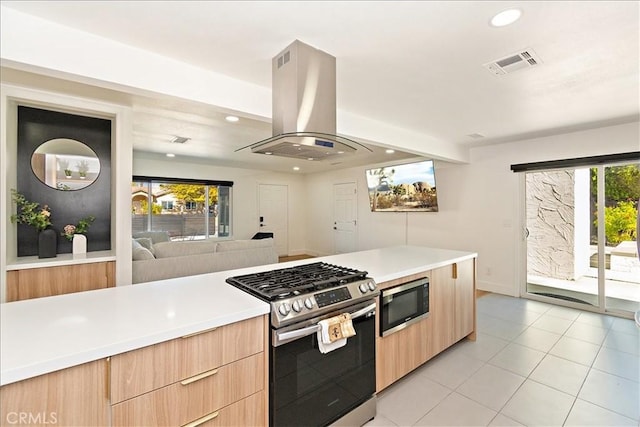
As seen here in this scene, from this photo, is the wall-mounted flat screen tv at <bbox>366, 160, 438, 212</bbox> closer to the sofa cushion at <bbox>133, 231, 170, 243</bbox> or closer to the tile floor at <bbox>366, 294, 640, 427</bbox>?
the tile floor at <bbox>366, 294, 640, 427</bbox>

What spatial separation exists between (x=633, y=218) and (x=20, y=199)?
6.33 metres

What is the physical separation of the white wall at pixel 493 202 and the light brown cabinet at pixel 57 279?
16.4ft

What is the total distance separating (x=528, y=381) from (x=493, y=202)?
120 inches

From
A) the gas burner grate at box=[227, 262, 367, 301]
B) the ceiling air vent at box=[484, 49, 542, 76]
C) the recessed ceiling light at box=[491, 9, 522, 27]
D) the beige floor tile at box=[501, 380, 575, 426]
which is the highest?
the ceiling air vent at box=[484, 49, 542, 76]

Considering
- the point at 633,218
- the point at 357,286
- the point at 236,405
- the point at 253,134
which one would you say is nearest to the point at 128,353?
the point at 236,405

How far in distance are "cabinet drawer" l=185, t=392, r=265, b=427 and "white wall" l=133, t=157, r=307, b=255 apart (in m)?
5.67

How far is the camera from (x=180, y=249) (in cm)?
357

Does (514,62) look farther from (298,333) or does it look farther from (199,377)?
(199,377)

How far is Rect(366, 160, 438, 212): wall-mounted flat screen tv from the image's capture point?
206 inches

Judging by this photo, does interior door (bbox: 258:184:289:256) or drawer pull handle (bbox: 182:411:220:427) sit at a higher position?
interior door (bbox: 258:184:289:256)

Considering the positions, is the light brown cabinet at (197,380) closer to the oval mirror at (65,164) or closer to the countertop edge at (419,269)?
the countertop edge at (419,269)

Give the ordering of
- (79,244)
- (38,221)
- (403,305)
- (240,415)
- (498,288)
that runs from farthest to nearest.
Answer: (498,288), (79,244), (38,221), (403,305), (240,415)

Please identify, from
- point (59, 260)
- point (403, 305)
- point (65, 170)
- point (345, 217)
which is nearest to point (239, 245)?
point (59, 260)

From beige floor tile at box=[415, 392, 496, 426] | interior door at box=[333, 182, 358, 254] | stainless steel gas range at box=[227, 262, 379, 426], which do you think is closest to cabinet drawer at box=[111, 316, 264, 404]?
stainless steel gas range at box=[227, 262, 379, 426]
